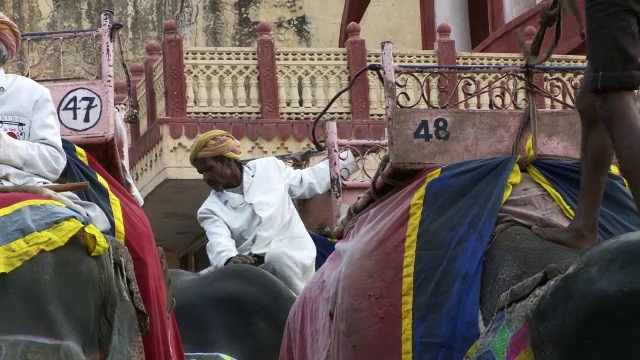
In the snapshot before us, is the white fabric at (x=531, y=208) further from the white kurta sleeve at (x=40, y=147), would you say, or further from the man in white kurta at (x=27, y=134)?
the white kurta sleeve at (x=40, y=147)

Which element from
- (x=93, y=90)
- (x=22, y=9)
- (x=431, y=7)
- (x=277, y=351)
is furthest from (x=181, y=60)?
(x=93, y=90)

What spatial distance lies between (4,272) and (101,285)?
1.15ft

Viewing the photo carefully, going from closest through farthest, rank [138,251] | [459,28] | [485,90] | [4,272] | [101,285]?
1. [4,272]
2. [101,285]
3. [138,251]
4. [485,90]
5. [459,28]

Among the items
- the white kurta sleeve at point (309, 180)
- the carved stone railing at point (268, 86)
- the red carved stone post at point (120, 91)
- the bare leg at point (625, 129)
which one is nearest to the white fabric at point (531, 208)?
the bare leg at point (625, 129)

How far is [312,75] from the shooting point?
688 inches

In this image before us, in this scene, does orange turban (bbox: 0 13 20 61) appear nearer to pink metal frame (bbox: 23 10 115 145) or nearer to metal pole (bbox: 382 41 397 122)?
pink metal frame (bbox: 23 10 115 145)

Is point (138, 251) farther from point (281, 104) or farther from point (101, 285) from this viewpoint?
point (281, 104)

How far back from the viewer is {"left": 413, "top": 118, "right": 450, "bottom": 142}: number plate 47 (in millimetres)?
5465

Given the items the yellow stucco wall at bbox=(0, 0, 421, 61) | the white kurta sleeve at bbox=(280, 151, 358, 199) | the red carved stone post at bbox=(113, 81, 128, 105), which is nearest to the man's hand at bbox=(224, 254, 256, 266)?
the white kurta sleeve at bbox=(280, 151, 358, 199)

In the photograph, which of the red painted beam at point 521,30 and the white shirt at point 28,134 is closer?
the white shirt at point 28,134

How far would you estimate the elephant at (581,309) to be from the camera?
11.5 feet

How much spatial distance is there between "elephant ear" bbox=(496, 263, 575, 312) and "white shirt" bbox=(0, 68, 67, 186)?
155cm

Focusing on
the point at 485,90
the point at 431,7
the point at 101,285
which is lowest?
the point at 101,285

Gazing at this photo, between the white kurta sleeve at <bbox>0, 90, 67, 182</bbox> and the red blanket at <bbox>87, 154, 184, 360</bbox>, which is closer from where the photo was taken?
the white kurta sleeve at <bbox>0, 90, 67, 182</bbox>
